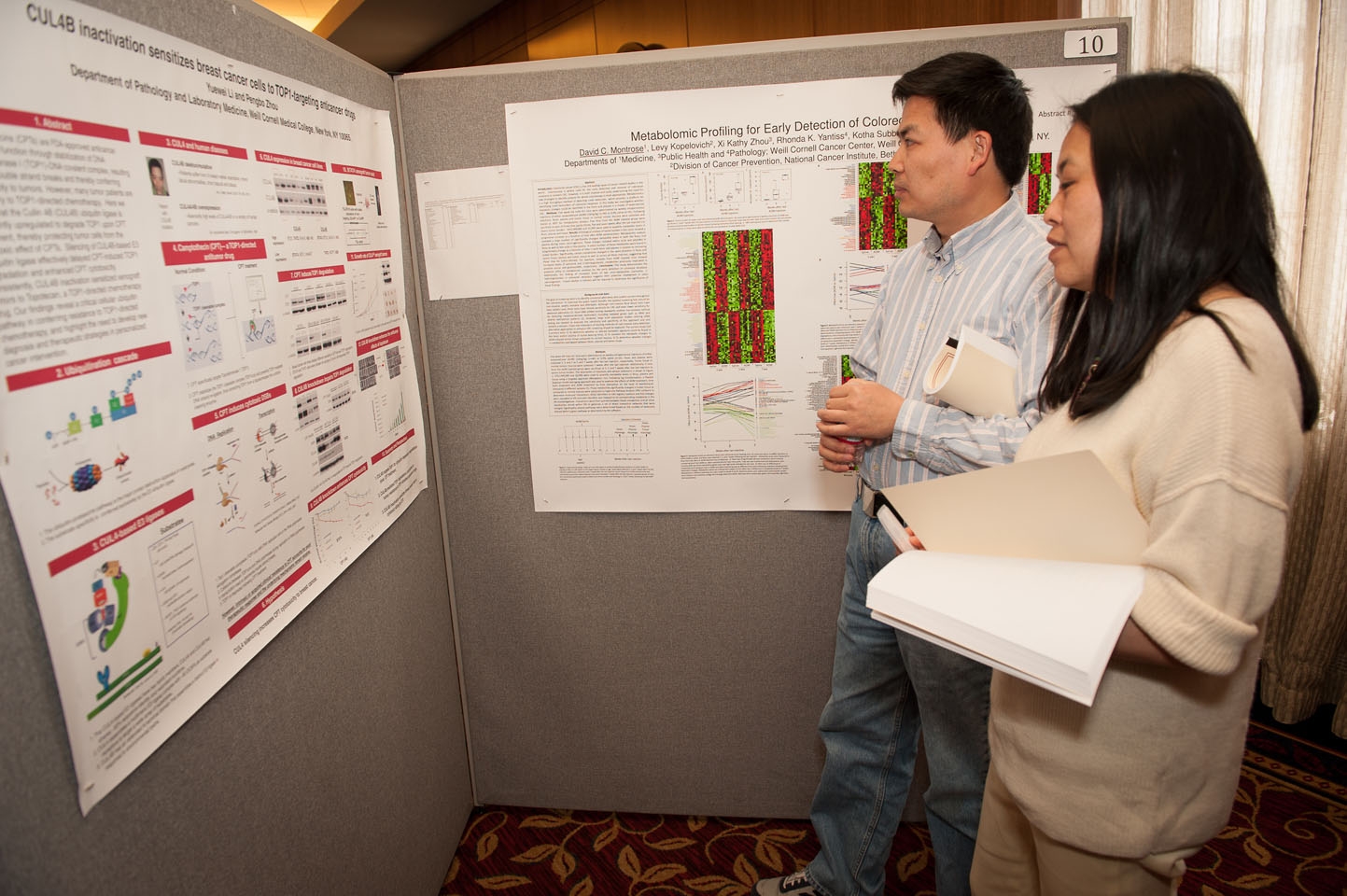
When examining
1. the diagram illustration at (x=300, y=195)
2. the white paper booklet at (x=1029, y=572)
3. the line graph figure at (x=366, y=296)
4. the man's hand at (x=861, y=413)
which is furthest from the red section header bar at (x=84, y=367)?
the man's hand at (x=861, y=413)

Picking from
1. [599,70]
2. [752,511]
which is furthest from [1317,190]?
[599,70]

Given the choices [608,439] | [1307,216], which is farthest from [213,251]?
[1307,216]

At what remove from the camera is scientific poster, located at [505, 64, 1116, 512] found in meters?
1.61

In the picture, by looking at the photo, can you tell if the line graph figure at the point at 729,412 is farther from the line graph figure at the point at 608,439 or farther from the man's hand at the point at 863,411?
the man's hand at the point at 863,411

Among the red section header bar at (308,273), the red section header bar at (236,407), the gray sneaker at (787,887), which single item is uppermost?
the red section header bar at (308,273)

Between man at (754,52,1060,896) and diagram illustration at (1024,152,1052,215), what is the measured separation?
18 cm

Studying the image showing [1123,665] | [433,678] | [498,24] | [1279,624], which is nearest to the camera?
[1123,665]

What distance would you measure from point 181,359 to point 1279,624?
2.78m

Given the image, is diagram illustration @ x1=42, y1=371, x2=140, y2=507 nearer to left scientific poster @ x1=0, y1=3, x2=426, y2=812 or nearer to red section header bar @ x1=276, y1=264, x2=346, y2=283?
left scientific poster @ x1=0, y1=3, x2=426, y2=812

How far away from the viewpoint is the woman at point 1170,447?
77cm

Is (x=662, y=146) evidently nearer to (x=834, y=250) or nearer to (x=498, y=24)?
(x=834, y=250)

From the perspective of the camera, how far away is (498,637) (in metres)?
1.94

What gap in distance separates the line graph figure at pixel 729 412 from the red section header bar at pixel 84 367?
1.04 metres

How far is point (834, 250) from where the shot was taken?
1.66 m
